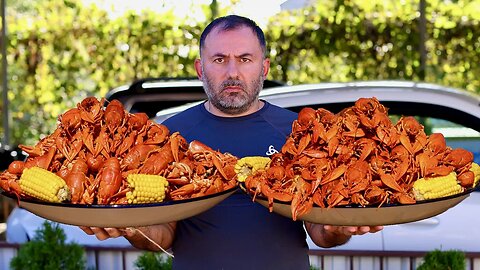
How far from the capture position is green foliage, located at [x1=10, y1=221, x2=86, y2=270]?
12.1ft

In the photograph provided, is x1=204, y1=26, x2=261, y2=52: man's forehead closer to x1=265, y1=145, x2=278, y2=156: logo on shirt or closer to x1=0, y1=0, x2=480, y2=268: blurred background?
x1=265, y1=145, x2=278, y2=156: logo on shirt

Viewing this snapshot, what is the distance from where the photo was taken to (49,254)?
369cm

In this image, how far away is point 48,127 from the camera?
799 centimetres

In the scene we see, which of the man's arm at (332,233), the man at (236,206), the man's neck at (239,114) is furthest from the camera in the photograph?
the man's neck at (239,114)

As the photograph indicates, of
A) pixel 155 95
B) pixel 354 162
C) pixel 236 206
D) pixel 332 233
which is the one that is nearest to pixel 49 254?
pixel 155 95

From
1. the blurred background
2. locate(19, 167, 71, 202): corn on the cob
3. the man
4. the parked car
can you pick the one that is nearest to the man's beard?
the man

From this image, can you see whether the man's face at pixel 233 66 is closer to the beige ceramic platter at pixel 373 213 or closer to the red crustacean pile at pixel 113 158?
the red crustacean pile at pixel 113 158

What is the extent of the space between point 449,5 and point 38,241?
519 centimetres

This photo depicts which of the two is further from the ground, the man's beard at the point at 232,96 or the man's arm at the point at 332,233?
the man's beard at the point at 232,96

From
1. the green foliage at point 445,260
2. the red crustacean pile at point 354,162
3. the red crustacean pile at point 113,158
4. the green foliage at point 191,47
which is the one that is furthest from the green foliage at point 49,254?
the green foliage at point 191,47

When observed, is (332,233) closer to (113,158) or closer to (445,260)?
(113,158)

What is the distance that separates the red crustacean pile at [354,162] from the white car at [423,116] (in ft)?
6.84

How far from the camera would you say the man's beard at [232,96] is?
7.39ft

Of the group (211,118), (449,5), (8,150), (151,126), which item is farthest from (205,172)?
(449,5)
